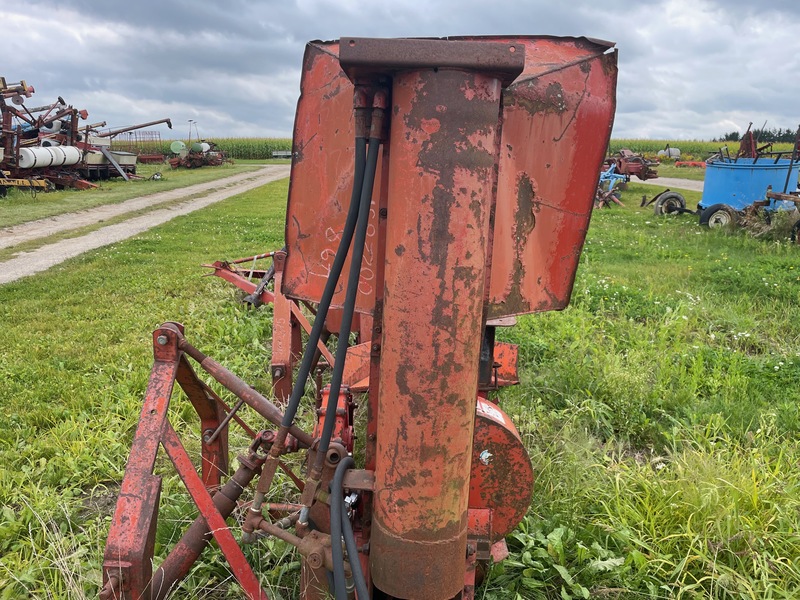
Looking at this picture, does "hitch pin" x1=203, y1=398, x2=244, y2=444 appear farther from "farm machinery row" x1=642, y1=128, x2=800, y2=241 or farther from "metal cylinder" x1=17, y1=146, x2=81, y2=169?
"metal cylinder" x1=17, y1=146, x2=81, y2=169

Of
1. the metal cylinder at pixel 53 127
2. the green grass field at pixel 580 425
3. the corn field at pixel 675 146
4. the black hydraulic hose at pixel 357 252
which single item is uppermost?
the corn field at pixel 675 146

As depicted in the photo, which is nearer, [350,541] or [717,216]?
[350,541]

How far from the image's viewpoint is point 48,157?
1702cm

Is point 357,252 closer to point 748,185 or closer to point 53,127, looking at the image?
point 748,185

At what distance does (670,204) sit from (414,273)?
14.0m

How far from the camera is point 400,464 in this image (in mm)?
1435

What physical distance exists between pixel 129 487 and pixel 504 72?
1.60 m

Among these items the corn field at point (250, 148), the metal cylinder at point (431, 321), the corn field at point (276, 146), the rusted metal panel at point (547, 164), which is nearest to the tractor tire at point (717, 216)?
the rusted metal panel at point (547, 164)

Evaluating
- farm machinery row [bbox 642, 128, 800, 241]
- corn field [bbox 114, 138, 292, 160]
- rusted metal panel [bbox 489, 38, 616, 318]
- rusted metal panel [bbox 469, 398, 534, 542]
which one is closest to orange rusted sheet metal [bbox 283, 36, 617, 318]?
rusted metal panel [bbox 489, 38, 616, 318]

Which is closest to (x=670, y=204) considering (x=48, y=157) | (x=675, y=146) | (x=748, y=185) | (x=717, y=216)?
(x=748, y=185)

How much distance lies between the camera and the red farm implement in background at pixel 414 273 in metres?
1.31

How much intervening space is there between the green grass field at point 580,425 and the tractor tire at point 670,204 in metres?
6.42

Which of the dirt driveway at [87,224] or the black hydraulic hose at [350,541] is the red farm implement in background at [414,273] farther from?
the dirt driveway at [87,224]

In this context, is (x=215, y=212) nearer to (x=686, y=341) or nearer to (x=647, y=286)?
(x=647, y=286)
